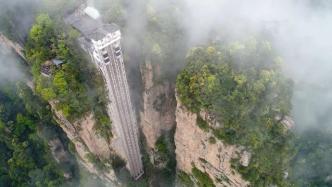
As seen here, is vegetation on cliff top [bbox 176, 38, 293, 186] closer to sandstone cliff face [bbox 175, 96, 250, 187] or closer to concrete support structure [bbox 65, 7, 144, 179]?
sandstone cliff face [bbox 175, 96, 250, 187]

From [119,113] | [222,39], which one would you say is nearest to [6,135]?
[119,113]

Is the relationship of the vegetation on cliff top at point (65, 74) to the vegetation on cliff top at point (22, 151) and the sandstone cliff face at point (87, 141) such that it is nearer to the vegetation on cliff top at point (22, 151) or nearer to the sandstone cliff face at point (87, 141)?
the sandstone cliff face at point (87, 141)

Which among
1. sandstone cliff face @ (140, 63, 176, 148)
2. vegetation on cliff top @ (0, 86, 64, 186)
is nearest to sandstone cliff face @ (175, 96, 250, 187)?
sandstone cliff face @ (140, 63, 176, 148)

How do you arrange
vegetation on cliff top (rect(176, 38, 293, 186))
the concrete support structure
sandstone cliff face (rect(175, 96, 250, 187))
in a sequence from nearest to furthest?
1. the concrete support structure
2. vegetation on cliff top (rect(176, 38, 293, 186))
3. sandstone cliff face (rect(175, 96, 250, 187))

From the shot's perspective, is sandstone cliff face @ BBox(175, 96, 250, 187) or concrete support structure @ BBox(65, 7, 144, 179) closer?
concrete support structure @ BBox(65, 7, 144, 179)

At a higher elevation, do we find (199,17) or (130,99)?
(199,17)

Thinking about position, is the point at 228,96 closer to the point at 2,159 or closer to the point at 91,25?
the point at 91,25

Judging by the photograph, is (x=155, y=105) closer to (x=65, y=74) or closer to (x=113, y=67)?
(x=113, y=67)
